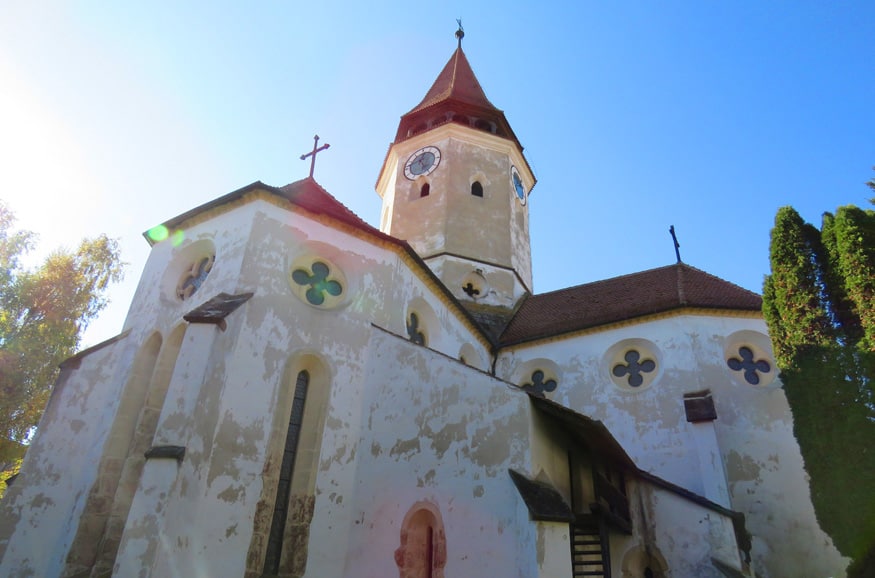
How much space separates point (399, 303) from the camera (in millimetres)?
11445

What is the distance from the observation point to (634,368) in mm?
14586

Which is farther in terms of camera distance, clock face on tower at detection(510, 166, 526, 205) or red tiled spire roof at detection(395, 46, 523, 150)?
red tiled spire roof at detection(395, 46, 523, 150)

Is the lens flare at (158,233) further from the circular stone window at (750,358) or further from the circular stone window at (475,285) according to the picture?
the circular stone window at (750,358)

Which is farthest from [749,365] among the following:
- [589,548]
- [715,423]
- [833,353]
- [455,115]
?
[455,115]

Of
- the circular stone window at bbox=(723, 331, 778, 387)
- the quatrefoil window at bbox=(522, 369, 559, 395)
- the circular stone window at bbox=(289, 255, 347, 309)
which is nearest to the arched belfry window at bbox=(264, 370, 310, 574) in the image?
the circular stone window at bbox=(289, 255, 347, 309)

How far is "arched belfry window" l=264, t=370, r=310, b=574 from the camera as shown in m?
8.07

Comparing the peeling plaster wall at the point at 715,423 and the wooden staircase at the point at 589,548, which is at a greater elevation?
the peeling plaster wall at the point at 715,423

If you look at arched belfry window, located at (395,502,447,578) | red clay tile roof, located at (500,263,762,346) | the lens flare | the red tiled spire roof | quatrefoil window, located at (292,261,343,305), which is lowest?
arched belfry window, located at (395,502,447,578)

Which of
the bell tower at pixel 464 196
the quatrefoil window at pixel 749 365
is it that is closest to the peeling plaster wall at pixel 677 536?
the quatrefoil window at pixel 749 365

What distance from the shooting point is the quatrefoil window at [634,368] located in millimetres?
14352

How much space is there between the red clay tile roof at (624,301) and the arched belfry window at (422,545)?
313 inches

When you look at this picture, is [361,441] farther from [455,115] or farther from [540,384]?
[455,115]

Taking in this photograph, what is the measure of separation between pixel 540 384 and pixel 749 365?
5.14 meters

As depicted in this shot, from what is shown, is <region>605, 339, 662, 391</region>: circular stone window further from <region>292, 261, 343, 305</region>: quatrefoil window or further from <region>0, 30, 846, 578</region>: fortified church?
<region>292, 261, 343, 305</region>: quatrefoil window
